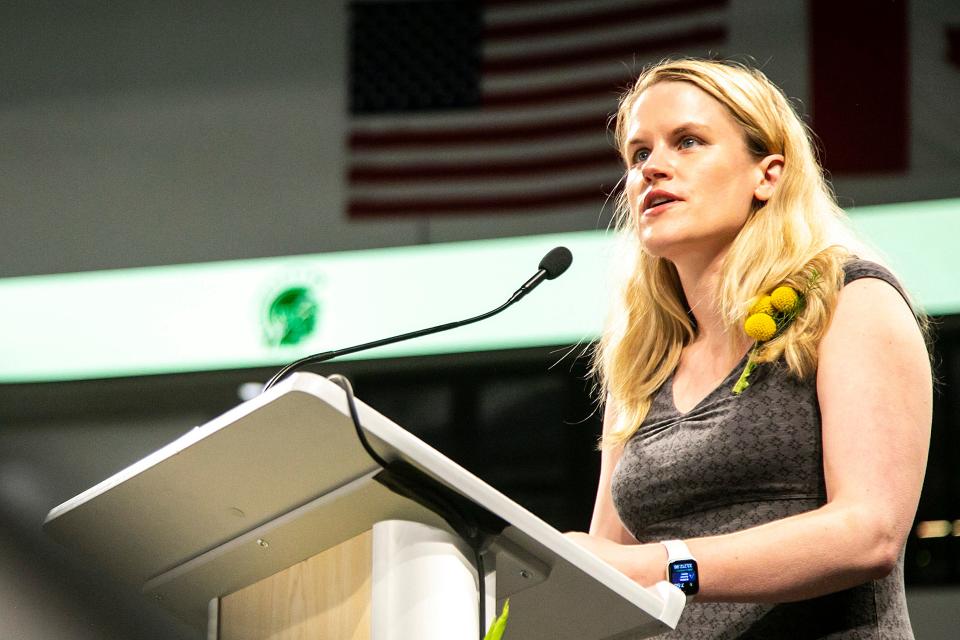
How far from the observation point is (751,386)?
145 centimetres

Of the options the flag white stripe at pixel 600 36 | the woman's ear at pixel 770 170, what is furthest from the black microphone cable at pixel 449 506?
the flag white stripe at pixel 600 36

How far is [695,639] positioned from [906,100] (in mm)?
3121

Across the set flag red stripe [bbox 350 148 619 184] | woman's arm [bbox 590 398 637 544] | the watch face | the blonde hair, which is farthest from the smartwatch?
flag red stripe [bbox 350 148 619 184]

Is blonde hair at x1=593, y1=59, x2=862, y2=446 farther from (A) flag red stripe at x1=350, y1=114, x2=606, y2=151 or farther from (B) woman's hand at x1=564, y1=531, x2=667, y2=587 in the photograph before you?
(A) flag red stripe at x1=350, y1=114, x2=606, y2=151

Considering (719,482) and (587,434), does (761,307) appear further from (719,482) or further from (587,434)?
(587,434)

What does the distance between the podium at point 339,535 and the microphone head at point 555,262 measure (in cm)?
47

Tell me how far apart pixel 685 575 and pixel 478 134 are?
139 inches

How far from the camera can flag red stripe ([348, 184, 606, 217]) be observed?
438 centimetres

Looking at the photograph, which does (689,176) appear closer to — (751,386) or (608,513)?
(751,386)

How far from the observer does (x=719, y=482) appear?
1.39 m

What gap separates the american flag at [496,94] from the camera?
4.34 m

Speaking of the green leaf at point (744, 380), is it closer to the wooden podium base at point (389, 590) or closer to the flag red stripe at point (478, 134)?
the wooden podium base at point (389, 590)

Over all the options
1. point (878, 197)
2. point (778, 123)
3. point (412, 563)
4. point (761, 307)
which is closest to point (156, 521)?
point (412, 563)

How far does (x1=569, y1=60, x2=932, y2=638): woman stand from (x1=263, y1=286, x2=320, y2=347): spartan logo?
2.53m
